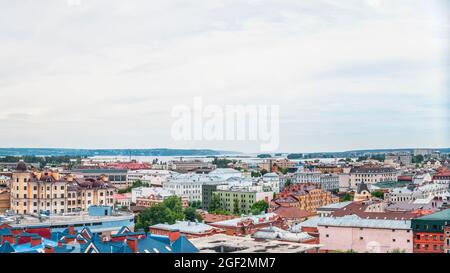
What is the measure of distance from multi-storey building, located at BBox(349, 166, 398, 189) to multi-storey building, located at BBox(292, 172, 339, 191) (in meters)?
0.29

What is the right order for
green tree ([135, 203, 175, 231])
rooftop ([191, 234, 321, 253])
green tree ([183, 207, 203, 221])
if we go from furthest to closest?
green tree ([183, 207, 203, 221]) < green tree ([135, 203, 175, 231]) < rooftop ([191, 234, 321, 253])

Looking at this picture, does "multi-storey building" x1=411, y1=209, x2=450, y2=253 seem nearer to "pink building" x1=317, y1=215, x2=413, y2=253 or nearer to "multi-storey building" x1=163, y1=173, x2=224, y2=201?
"pink building" x1=317, y1=215, x2=413, y2=253

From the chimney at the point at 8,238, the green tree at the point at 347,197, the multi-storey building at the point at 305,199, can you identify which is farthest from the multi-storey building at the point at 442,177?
the chimney at the point at 8,238

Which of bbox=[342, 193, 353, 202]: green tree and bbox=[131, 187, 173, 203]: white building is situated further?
bbox=[342, 193, 353, 202]: green tree

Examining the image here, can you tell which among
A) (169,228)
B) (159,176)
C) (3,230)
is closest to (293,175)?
(159,176)

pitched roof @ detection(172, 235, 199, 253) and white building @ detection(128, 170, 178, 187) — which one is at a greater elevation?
pitched roof @ detection(172, 235, 199, 253)

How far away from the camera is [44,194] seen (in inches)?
229

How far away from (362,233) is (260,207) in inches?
110

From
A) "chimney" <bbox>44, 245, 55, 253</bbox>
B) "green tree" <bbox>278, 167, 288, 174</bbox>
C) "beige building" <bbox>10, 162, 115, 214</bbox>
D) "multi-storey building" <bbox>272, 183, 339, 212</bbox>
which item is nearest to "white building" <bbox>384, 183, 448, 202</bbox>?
"multi-storey building" <bbox>272, 183, 339, 212</bbox>

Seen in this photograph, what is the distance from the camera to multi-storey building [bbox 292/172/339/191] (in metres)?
10.4

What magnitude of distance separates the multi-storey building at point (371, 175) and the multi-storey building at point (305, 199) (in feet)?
5.63

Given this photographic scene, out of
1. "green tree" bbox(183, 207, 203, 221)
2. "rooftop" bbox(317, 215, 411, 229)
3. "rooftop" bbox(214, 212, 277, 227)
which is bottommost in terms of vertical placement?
"green tree" bbox(183, 207, 203, 221)

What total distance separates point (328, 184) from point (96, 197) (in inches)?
201

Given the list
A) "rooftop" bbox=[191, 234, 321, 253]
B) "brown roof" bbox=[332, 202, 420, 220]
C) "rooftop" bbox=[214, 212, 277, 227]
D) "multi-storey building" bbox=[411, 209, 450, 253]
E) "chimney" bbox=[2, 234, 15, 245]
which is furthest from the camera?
"rooftop" bbox=[214, 212, 277, 227]
